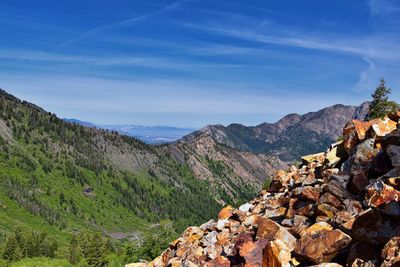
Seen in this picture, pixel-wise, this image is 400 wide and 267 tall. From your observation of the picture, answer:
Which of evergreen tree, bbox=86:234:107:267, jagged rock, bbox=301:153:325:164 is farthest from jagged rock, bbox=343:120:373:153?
evergreen tree, bbox=86:234:107:267

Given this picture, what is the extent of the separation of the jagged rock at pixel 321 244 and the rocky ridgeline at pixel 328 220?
0.06 metres

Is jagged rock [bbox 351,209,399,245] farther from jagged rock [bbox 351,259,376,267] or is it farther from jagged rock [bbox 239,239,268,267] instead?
jagged rock [bbox 239,239,268,267]

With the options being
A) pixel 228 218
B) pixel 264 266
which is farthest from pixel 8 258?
pixel 264 266

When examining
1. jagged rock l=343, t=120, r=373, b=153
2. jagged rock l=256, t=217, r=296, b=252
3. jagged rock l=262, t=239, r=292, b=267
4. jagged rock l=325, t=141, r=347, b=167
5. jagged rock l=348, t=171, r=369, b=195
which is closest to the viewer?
jagged rock l=262, t=239, r=292, b=267

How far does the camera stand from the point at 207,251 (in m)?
35.2

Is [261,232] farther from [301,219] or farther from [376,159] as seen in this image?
[376,159]

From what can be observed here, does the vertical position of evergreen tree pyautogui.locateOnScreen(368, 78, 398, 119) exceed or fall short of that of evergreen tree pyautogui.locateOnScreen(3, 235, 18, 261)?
it exceeds it

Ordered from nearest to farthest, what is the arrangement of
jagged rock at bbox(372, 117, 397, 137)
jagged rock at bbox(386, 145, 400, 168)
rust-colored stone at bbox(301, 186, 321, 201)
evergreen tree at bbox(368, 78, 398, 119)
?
1. jagged rock at bbox(386, 145, 400, 168)
2. jagged rock at bbox(372, 117, 397, 137)
3. rust-colored stone at bbox(301, 186, 321, 201)
4. evergreen tree at bbox(368, 78, 398, 119)

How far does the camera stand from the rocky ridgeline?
24250 mm

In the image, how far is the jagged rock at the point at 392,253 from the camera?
66.9 feet

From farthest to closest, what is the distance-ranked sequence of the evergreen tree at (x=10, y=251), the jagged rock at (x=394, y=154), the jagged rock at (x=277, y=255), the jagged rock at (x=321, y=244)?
the evergreen tree at (x=10, y=251) < the jagged rock at (x=394, y=154) < the jagged rock at (x=277, y=255) < the jagged rock at (x=321, y=244)

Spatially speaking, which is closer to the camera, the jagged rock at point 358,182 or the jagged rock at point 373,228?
the jagged rock at point 373,228

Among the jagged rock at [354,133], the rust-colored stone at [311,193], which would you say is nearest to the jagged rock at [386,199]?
the rust-colored stone at [311,193]

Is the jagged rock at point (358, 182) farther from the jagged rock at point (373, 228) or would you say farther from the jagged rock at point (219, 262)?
the jagged rock at point (219, 262)
